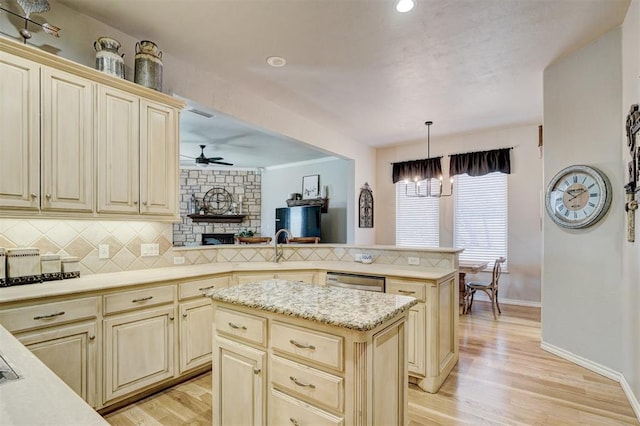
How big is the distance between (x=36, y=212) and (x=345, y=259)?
9.49 ft

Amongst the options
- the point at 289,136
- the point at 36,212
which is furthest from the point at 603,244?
the point at 36,212

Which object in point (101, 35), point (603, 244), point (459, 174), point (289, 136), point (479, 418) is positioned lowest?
point (479, 418)

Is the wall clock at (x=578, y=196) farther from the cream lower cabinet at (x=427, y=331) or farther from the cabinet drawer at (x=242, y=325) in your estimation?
the cabinet drawer at (x=242, y=325)

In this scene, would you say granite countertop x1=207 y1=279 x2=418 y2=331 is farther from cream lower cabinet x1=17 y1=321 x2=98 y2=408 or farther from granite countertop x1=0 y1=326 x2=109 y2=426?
cream lower cabinet x1=17 y1=321 x2=98 y2=408

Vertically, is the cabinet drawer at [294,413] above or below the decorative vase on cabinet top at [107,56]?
below

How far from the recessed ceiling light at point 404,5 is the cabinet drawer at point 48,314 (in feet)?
10.0

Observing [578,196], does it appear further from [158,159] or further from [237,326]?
[158,159]

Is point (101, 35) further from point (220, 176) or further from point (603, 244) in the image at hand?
point (220, 176)

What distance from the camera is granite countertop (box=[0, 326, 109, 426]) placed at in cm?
71

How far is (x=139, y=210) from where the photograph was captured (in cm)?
272

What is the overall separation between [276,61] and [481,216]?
179 inches

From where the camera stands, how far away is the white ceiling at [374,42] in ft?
8.13

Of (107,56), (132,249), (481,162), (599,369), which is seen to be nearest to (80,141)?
(107,56)

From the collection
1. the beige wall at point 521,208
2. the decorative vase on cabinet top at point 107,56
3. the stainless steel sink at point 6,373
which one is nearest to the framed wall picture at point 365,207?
the beige wall at point 521,208
